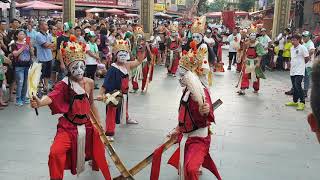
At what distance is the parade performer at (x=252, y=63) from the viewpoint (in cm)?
1105

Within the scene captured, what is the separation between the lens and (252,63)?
1109 cm

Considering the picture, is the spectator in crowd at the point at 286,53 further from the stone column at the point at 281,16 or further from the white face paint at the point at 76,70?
the white face paint at the point at 76,70

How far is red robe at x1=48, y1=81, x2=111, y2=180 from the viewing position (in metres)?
4.48

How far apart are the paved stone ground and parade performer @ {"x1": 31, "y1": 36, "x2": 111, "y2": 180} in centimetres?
63

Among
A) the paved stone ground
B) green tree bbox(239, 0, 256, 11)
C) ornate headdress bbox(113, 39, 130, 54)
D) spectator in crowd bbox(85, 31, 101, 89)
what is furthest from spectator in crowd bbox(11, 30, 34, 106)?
green tree bbox(239, 0, 256, 11)

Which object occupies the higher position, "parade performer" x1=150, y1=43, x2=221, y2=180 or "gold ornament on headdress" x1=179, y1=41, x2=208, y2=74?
"gold ornament on headdress" x1=179, y1=41, x2=208, y2=74

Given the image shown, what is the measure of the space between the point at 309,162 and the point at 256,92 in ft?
18.6

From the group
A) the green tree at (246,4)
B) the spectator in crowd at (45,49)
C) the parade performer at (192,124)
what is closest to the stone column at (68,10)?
the spectator in crowd at (45,49)

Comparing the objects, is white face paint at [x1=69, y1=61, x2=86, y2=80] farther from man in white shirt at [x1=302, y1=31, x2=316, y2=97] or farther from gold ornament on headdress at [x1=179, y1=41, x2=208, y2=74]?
man in white shirt at [x1=302, y1=31, x2=316, y2=97]

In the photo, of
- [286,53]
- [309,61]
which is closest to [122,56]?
[309,61]

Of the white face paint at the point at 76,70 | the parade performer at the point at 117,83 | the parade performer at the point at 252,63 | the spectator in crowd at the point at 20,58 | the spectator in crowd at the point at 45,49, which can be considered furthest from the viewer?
the parade performer at the point at 252,63

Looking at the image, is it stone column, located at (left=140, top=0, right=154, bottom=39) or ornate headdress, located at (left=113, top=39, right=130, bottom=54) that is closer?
ornate headdress, located at (left=113, top=39, right=130, bottom=54)

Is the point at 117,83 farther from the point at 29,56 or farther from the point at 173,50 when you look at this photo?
the point at 173,50

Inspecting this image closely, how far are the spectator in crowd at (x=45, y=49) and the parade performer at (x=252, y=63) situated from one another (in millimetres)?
4719
